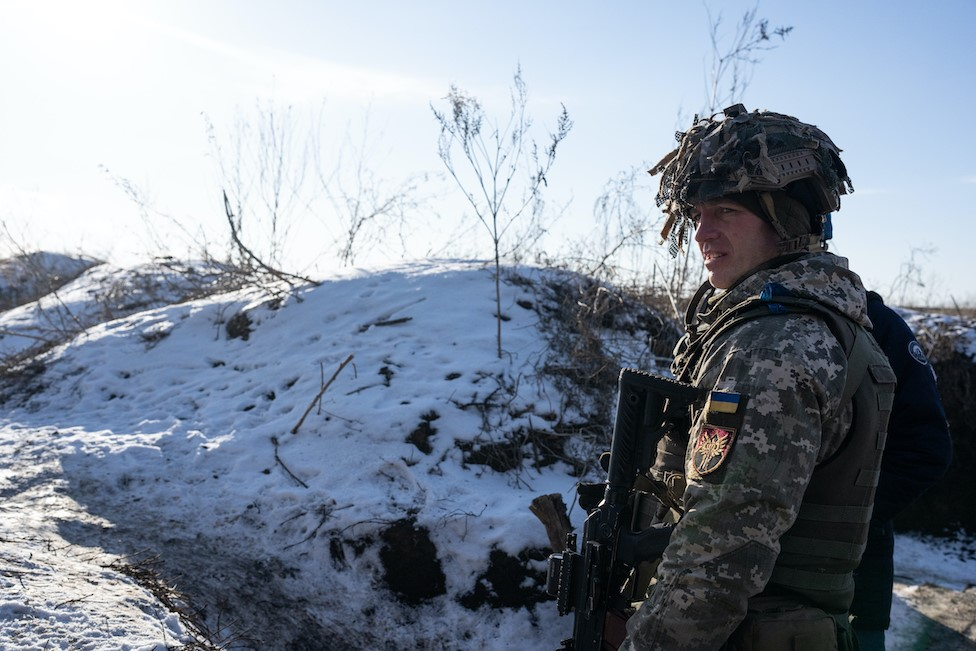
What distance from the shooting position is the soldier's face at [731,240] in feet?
6.12

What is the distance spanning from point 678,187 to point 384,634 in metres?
2.73

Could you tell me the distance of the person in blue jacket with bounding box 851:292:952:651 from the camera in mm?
2650

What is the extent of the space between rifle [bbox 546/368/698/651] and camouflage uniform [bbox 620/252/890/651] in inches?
6.5

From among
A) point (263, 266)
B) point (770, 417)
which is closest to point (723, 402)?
point (770, 417)

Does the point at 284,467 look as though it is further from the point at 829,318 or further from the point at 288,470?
the point at 829,318

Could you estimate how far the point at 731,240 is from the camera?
6.23 feet

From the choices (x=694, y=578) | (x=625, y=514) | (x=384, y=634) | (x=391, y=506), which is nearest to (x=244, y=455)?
(x=391, y=506)

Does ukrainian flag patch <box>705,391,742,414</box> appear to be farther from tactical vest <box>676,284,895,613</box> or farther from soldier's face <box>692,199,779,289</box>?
soldier's face <box>692,199,779,289</box>

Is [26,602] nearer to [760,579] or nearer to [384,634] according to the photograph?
[384,634]

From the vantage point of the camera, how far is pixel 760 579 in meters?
1.54

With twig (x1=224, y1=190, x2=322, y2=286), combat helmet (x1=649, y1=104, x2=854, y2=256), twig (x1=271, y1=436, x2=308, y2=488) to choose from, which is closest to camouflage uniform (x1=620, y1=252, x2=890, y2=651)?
combat helmet (x1=649, y1=104, x2=854, y2=256)

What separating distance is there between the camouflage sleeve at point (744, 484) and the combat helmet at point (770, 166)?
40cm

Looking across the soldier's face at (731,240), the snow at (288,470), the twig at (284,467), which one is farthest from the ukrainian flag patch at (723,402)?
the twig at (284,467)

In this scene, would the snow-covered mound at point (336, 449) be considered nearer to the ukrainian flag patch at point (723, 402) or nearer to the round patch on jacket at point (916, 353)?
the round patch on jacket at point (916, 353)
